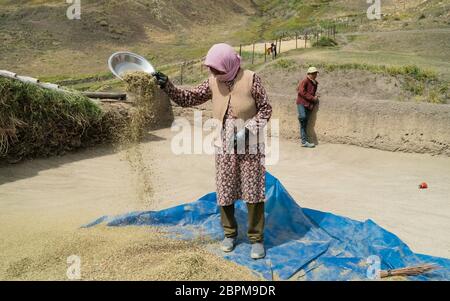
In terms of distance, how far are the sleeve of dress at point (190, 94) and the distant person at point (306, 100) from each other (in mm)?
3667

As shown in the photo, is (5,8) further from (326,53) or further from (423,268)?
(423,268)

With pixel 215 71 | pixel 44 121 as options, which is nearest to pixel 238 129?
pixel 215 71

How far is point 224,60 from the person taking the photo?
3.38 metres

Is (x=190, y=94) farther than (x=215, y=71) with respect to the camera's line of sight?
Yes

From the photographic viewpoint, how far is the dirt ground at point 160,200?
11.3ft

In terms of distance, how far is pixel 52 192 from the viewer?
17.2 feet

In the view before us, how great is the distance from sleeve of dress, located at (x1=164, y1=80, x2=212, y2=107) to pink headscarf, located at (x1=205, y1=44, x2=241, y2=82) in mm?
288

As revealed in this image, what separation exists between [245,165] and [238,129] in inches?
10.6

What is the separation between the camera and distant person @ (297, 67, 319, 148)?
23.4 ft

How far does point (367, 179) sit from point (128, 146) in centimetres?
295

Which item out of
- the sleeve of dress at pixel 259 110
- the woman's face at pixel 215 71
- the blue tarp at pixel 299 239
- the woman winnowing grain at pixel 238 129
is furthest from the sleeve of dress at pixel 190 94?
the blue tarp at pixel 299 239

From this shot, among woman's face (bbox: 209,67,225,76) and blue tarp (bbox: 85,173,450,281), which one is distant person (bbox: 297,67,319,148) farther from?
woman's face (bbox: 209,67,225,76)

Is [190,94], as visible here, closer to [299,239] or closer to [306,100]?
[299,239]

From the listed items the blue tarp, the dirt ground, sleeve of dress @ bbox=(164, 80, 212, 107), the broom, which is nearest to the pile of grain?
the dirt ground
